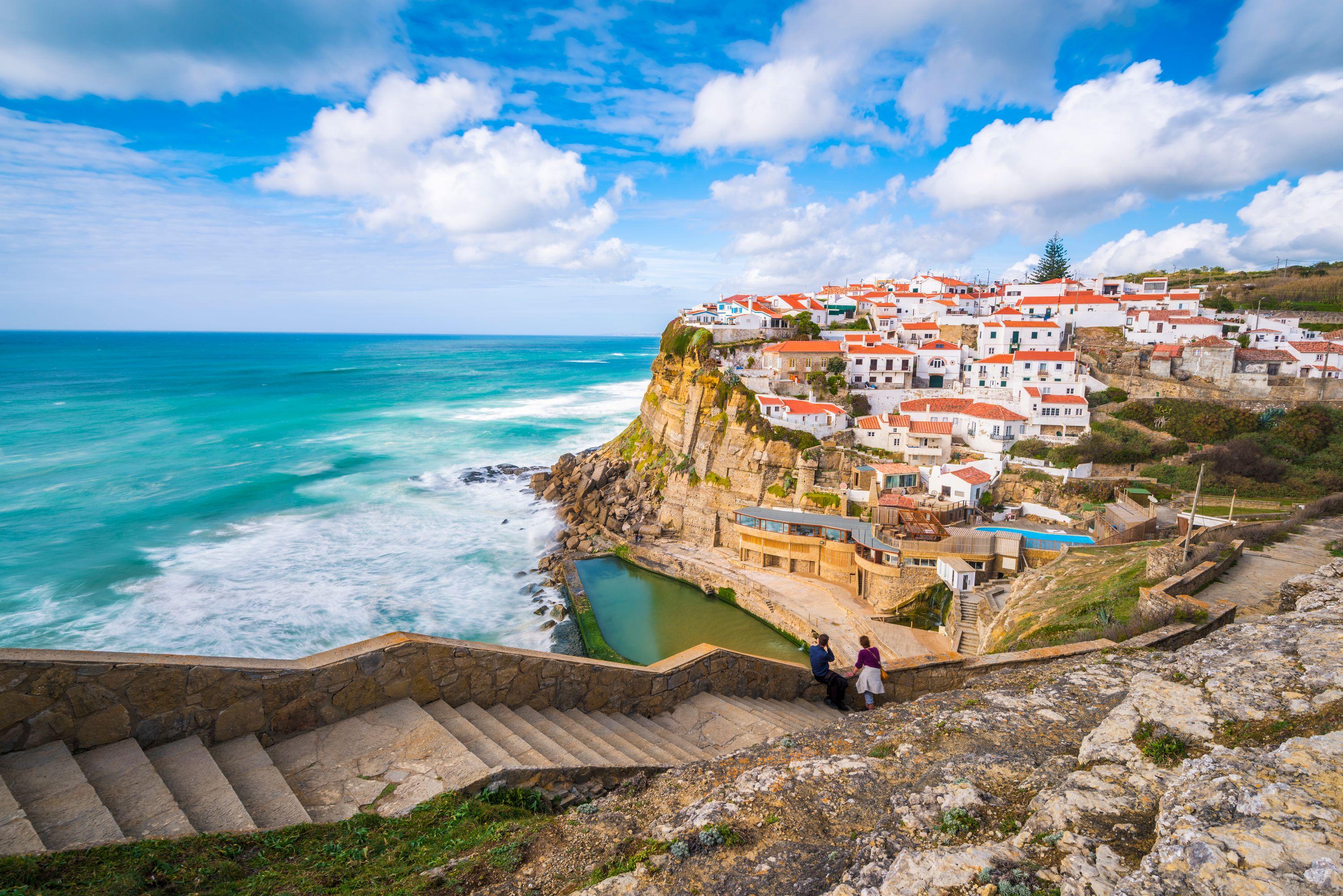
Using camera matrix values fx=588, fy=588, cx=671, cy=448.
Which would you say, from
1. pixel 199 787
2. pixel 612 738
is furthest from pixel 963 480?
pixel 199 787

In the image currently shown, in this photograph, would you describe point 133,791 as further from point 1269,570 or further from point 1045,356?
point 1045,356

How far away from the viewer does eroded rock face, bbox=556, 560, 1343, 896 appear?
2.33m

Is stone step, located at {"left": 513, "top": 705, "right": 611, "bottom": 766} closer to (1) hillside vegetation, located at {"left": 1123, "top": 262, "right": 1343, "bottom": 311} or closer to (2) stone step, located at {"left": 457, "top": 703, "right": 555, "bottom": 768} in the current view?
(2) stone step, located at {"left": 457, "top": 703, "right": 555, "bottom": 768}

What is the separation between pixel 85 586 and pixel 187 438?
30.1 meters

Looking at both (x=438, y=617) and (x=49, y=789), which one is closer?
(x=49, y=789)

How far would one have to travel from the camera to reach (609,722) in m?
6.42

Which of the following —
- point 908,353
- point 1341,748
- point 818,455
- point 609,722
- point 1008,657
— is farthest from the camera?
point 908,353

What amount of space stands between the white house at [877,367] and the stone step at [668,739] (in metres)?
33.4

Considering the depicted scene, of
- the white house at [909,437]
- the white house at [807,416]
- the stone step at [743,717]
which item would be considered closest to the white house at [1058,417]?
the white house at [909,437]

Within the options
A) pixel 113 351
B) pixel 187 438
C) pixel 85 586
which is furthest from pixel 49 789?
pixel 113 351

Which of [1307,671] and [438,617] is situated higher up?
[1307,671]

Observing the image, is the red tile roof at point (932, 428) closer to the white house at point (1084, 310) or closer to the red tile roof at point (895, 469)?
the red tile roof at point (895, 469)

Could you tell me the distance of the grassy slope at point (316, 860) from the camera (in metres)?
3.09

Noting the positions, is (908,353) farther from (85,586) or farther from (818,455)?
(85,586)
